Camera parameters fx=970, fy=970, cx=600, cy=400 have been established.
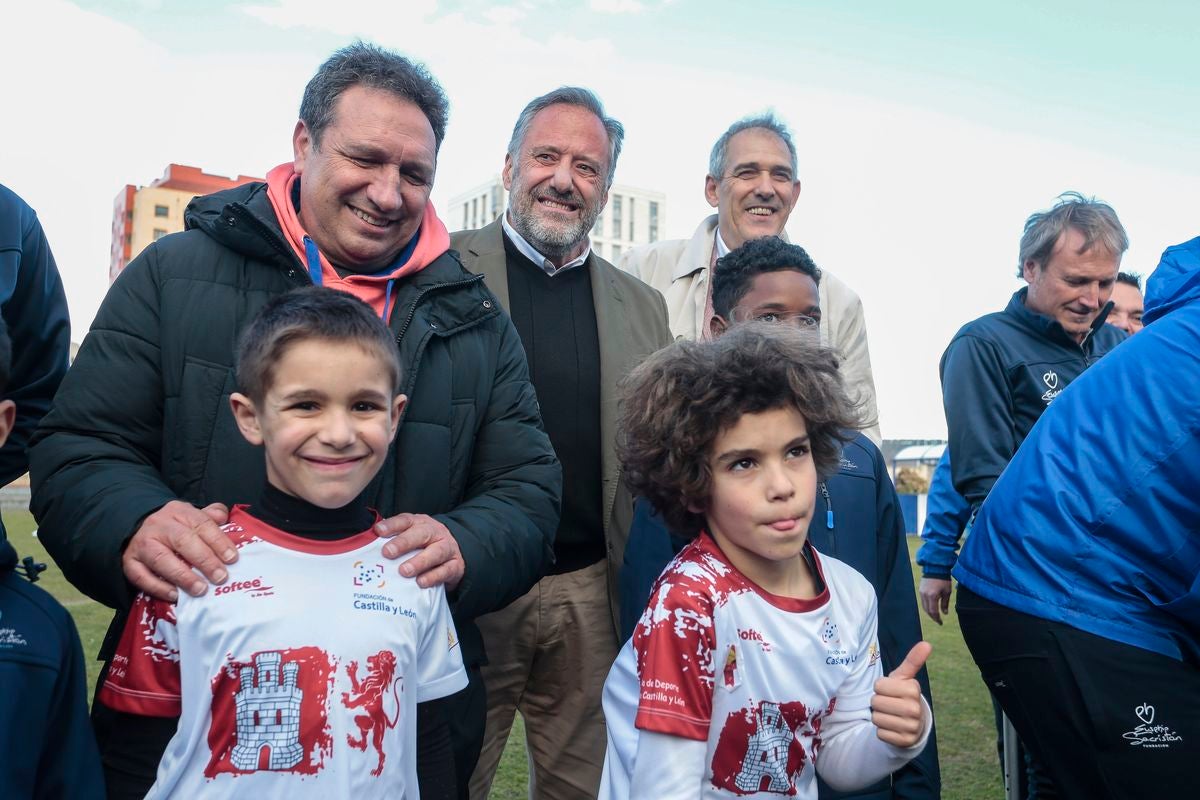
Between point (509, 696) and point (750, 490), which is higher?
point (750, 490)

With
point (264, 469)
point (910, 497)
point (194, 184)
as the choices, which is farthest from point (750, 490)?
point (194, 184)

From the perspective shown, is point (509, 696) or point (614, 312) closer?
point (509, 696)

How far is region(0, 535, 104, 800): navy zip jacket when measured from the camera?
6.02 feet

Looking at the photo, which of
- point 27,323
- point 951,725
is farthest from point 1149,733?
point 951,725

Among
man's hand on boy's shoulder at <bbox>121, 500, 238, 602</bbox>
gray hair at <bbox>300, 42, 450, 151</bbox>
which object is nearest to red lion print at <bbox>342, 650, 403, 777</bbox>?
man's hand on boy's shoulder at <bbox>121, 500, 238, 602</bbox>

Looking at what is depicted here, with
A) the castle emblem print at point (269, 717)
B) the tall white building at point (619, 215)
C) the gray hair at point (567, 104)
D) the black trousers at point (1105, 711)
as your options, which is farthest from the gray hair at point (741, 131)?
the tall white building at point (619, 215)

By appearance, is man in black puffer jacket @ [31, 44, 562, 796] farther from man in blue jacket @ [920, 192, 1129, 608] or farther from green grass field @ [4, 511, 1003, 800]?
green grass field @ [4, 511, 1003, 800]

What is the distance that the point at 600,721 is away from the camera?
3330 mm

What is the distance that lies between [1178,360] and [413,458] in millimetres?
1910

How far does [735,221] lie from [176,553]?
2.96 m

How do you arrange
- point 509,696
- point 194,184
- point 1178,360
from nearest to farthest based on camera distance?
1. point 1178,360
2. point 509,696
3. point 194,184

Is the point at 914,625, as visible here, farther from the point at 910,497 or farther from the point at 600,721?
the point at 910,497

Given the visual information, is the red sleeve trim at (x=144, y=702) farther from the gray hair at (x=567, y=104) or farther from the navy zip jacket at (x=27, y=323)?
the gray hair at (x=567, y=104)

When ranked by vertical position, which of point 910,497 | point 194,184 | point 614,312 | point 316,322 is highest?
point 194,184
